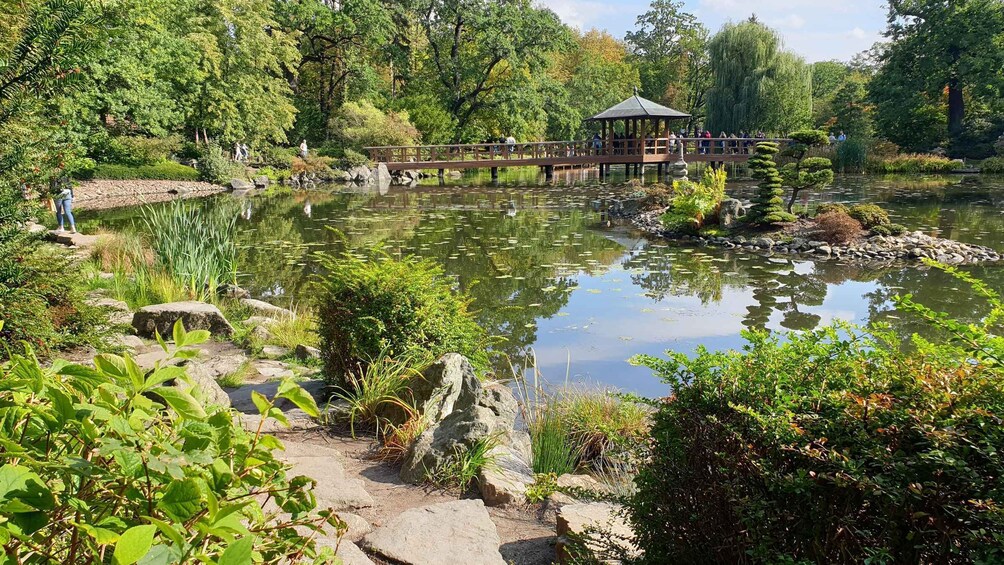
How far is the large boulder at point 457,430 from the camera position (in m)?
3.32

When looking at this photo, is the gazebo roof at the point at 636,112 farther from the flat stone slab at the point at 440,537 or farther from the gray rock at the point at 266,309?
the flat stone slab at the point at 440,537

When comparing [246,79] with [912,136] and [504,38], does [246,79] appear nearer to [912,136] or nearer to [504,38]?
[504,38]

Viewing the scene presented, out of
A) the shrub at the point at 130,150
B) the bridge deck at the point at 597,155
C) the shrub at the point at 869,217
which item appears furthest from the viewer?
the bridge deck at the point at 597,155

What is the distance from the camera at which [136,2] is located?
20.0 meters

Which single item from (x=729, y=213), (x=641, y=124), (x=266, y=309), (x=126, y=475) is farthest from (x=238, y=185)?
(x=126, y=475)

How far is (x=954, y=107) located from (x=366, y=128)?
27837 mm

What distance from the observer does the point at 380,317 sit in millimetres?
4137

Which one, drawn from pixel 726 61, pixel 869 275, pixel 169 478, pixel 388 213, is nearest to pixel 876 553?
pixel 169 478

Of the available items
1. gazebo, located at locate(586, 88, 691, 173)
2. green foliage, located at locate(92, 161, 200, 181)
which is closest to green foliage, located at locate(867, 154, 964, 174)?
gazebo, located at locate(586, 88, 691, 173)

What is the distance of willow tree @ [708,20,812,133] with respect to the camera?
1247 inches

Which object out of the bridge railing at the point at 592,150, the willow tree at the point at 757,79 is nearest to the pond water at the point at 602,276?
the bridge railing at the point at 592,150

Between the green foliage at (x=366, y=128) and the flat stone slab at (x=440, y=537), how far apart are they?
30787 millimetres

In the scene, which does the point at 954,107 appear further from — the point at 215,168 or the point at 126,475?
the point at 126,475

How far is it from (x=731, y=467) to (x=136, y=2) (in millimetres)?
23203
